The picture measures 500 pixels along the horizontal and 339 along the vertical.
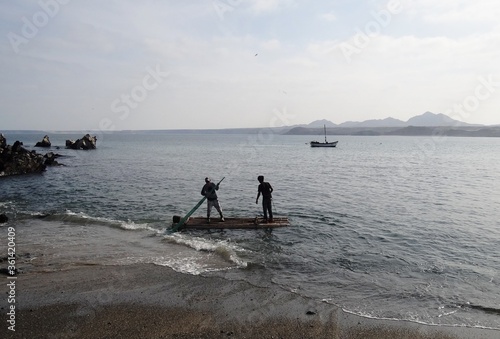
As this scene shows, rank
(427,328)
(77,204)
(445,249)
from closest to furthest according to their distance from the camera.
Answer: (427,328) → (445,249) → (77,204)

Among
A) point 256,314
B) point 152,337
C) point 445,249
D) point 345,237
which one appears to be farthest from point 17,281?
point 445,249

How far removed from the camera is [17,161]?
42906 mm

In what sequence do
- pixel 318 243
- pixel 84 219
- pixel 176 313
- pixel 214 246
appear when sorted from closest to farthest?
1. pixel 176 313
2. pixel 214 246
3. pixel 318 243
4. pixel 84 219

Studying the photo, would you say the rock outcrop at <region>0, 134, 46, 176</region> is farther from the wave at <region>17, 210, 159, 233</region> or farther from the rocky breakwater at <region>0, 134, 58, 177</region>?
the wave at <region>17, 210, 159, 233</region>

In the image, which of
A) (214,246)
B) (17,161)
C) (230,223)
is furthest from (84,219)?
(17,161)

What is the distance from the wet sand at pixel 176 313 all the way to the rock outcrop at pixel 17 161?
36.2 m

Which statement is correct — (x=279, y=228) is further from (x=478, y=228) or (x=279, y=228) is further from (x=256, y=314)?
(x=478, y=228)

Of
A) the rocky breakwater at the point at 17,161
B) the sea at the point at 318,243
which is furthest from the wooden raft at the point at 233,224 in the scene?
the rocky breakwater at the point at 17,161

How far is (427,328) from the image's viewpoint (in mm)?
9289

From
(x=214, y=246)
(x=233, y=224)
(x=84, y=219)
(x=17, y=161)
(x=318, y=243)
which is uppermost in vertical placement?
(x=17, y=161)

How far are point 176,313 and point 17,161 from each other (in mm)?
42435

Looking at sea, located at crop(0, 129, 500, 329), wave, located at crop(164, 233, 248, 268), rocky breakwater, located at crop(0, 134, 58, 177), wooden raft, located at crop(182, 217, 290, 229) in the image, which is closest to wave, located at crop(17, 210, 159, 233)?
sea, located at crop(0, 129, 500, 329)

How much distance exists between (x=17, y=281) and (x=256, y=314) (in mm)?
7930

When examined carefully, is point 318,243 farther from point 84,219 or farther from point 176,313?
point 84,219
